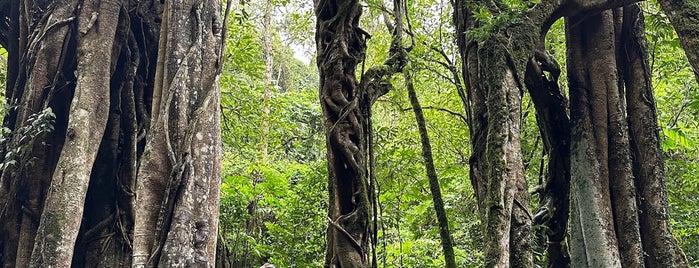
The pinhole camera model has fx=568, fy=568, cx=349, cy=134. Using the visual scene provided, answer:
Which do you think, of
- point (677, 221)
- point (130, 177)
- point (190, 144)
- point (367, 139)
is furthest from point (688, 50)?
point (677, 221)

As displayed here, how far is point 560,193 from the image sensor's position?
16.9ft

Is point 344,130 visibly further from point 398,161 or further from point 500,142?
point 398,161

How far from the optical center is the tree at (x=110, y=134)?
317 cm

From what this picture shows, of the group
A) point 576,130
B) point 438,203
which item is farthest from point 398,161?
point 576,130

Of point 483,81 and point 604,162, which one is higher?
point 483,81

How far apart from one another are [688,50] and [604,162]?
1635 mm

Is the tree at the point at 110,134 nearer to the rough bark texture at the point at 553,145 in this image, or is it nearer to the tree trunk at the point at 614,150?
the rough bark texture at the point at 553,145

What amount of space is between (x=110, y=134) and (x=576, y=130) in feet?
12.4

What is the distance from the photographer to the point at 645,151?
4.54m

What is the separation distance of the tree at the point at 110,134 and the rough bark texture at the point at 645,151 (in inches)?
128

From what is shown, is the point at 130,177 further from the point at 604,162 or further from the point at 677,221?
the point at 677,221

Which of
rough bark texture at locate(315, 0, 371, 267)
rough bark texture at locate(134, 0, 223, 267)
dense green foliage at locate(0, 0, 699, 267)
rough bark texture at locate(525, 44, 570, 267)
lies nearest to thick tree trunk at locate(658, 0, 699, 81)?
rough bark texture at locate(525, 44, 570, 267)

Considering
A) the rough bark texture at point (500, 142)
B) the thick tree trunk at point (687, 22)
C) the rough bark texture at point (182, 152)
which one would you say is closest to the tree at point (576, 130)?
the rough bark texture at point (500, 142)

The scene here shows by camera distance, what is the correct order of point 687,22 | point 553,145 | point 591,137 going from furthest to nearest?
point 553,145, point 591,137, point 687,22
